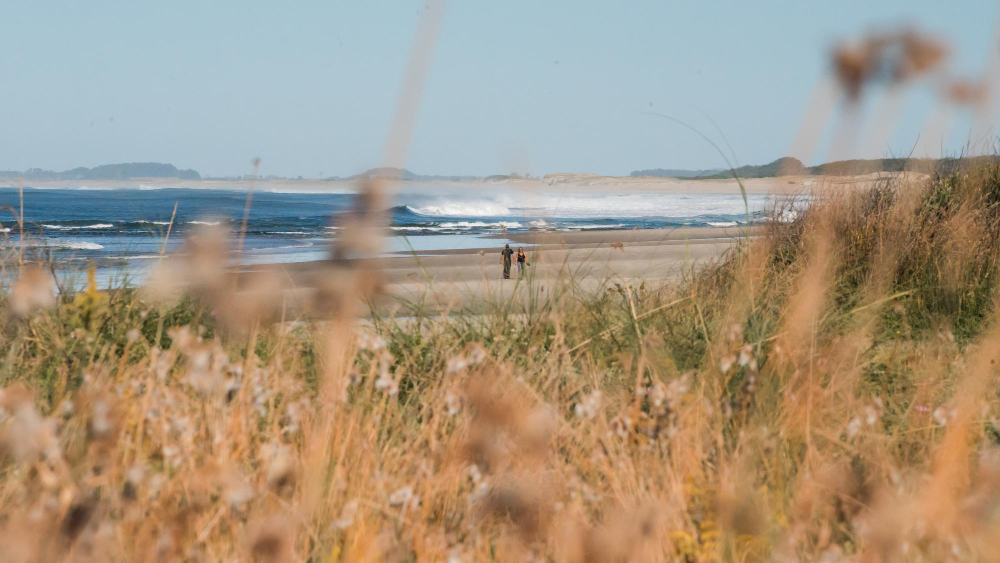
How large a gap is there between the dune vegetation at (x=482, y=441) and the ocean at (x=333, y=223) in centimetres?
48

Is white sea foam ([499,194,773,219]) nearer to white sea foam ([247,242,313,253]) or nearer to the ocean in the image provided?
the ocean

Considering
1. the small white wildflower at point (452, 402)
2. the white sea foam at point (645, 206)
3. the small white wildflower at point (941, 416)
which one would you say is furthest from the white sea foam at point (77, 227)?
the small white wildflower at point (941, 416)

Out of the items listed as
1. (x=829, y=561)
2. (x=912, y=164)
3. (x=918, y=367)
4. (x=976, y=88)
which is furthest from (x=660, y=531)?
(x=912, y=164)

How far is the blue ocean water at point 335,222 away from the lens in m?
3.99

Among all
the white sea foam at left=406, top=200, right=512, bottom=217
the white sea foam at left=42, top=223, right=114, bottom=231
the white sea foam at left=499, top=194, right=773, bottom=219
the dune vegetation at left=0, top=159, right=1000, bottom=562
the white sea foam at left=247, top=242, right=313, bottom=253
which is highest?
the white sea foam at left=499, top=194, right=773, bottom=219

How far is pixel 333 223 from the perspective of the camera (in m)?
1.47

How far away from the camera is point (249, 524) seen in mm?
1975

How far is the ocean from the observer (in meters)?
4.00

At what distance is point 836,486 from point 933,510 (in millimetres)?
319

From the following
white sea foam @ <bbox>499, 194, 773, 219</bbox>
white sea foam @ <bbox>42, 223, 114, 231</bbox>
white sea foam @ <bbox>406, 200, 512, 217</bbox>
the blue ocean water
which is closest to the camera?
the blue ocean water

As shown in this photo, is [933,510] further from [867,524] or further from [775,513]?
[775,513]

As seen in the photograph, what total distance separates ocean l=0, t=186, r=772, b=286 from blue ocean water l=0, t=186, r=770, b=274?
0.01 metres

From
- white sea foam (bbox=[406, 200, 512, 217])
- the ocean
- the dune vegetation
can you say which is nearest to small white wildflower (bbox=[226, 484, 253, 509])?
the dune vegetation

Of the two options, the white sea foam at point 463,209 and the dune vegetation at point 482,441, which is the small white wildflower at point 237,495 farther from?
the white sea foam at point 463,209
